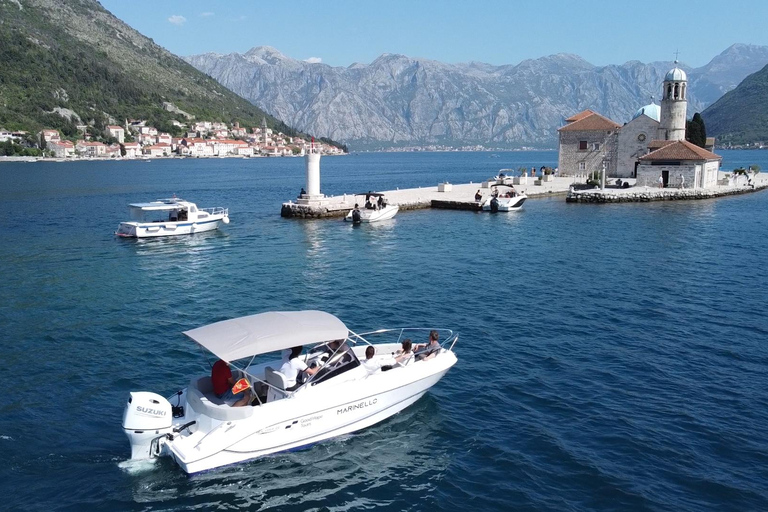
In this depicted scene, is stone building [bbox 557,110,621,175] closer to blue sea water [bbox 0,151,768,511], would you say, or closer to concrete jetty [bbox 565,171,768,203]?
concrete jetty [bbox 565,171,768,203]

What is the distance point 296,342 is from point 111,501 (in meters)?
4.58

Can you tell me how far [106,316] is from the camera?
79.5ft

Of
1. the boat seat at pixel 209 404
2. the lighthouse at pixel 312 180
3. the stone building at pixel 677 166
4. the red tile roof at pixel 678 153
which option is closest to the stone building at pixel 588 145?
the stone building at pixel 677 166

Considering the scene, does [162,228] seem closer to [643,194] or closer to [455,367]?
[455,367]

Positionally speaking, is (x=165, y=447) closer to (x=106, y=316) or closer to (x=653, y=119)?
(x=106, y=316)

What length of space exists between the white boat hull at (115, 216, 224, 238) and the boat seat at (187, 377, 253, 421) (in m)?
32.1

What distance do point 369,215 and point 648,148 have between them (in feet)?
135

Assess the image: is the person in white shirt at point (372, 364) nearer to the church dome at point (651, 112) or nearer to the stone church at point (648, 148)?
the stone church at point (648, 148)

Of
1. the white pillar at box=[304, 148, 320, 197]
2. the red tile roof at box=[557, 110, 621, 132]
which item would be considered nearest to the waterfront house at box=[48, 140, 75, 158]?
the red tile roof at box=[557, 110, 621, 132]

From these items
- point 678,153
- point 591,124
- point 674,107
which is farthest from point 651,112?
point 678,153

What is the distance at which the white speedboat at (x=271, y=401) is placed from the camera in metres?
13.1

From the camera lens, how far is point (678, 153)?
2638 inches

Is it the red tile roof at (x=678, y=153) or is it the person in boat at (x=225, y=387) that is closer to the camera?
the person in boat at (x=225, y=387)

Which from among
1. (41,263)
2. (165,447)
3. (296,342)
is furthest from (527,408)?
(41,263)
